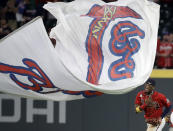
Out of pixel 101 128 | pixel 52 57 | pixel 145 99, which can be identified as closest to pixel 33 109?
pixel 101 128

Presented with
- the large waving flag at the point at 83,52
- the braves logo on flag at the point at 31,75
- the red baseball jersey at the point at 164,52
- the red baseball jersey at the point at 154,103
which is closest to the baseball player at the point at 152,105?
the red baseball jersey at the point at 154,103

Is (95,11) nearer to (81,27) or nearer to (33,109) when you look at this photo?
(81,27)

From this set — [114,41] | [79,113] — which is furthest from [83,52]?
[79,113]

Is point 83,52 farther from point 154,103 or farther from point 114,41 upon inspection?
point 154,103

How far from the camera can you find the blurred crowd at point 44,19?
13922 mm

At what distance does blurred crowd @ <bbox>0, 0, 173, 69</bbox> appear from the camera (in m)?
13.9

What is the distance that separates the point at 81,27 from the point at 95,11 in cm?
57

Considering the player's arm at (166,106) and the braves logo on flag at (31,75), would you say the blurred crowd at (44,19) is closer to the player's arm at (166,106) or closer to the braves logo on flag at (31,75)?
the player's arm at (166,106)

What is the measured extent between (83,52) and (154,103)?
3.03 m

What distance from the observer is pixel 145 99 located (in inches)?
495

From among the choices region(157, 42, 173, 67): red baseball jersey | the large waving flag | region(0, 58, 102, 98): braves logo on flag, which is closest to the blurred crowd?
region(157, 42, 173, 67): red baseball jersey

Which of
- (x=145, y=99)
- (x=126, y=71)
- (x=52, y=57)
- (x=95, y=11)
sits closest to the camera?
(x=52, y=57)

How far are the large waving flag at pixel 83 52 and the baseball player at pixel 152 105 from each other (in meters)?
2.16

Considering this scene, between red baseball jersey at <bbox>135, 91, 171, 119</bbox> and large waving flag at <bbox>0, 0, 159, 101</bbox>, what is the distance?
89.8 inches
